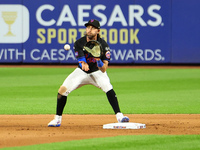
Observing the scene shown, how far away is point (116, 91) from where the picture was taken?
15.5 metres

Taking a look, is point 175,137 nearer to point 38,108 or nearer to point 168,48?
point 38,108

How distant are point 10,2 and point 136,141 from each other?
1940 cm

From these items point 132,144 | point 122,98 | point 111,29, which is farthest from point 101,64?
point 111,29

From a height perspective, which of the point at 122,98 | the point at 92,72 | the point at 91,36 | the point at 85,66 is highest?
the point at 91,36

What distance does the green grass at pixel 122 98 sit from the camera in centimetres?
706

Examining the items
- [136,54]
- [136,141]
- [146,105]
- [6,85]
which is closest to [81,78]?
[136,141]

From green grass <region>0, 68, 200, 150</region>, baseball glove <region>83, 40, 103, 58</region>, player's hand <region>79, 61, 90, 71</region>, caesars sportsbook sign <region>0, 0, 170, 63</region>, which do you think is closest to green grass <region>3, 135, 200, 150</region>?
green grass <region>0, 68, 200, 150</region>

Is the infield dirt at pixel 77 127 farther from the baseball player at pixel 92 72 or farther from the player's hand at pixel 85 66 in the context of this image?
the player's hand at pixel 85 66

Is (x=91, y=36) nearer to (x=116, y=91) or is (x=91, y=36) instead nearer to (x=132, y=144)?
(x=132, y=144)

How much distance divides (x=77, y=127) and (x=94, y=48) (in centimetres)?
135

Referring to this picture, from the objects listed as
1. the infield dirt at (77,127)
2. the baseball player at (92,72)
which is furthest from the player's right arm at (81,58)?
the infield dirt at (77,127)

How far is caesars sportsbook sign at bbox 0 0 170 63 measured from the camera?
83.8ft

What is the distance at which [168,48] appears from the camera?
2562 centimetres

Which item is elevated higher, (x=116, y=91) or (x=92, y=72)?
(x=92, y=72)
